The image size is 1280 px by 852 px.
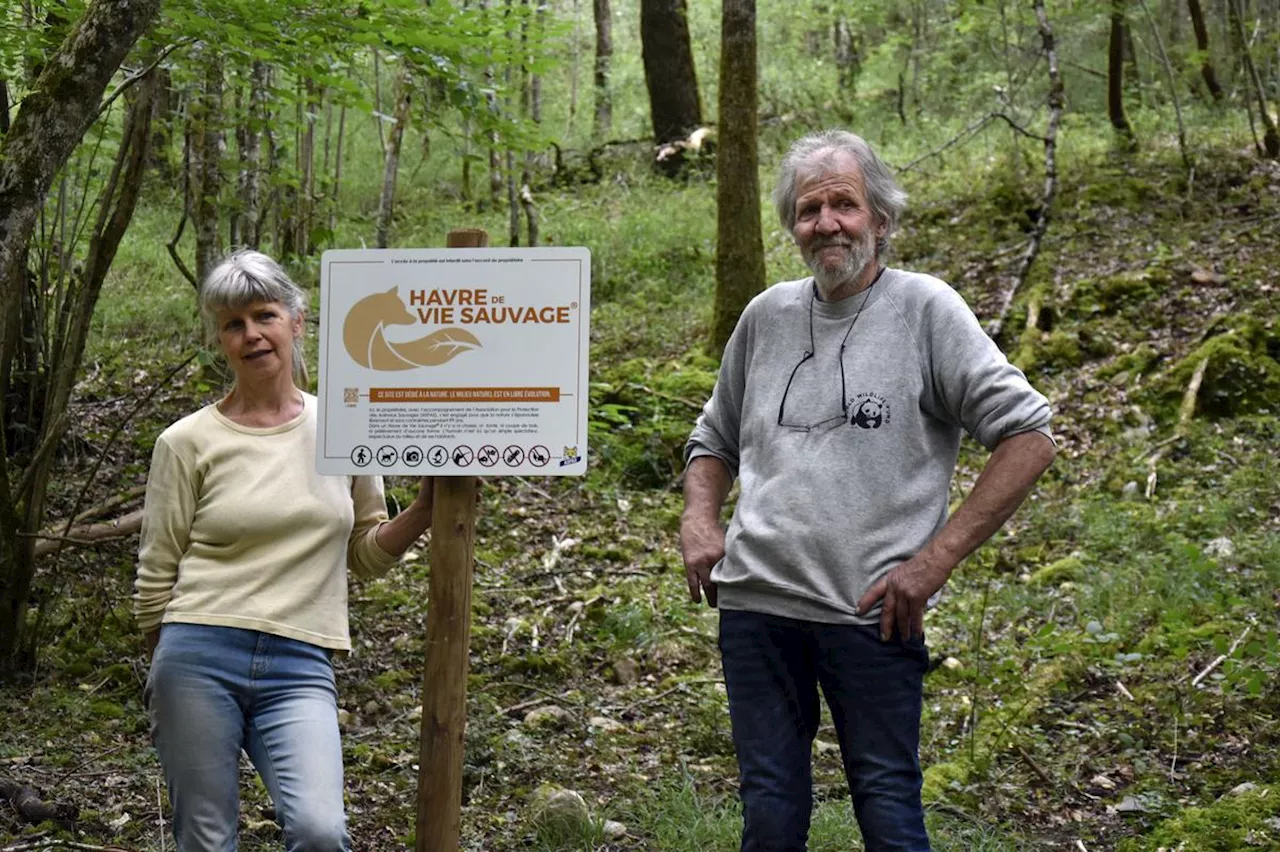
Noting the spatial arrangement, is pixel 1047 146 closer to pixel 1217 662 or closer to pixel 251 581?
pixel 1217 662

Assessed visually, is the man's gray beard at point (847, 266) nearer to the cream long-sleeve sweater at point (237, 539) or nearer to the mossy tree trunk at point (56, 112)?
the cream long-sleeve sweater at point (237, 539)

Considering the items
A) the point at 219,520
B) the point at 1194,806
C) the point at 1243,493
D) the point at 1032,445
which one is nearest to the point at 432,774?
the point at 219,520

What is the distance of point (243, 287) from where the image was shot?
295 cm

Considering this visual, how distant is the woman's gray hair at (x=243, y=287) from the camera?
295 cm

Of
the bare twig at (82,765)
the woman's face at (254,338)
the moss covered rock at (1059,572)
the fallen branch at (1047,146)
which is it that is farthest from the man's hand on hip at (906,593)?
the fallen branch at (1047,146)

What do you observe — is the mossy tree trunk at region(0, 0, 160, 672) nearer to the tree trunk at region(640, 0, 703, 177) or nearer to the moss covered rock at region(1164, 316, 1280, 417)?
the moss covered rock at region(1164, 316, 1280, 417)

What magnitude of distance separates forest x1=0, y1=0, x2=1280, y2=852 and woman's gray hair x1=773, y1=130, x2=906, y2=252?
0.55 meters

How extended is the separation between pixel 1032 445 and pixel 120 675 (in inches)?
173

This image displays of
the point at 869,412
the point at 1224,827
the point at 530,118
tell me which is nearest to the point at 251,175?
the point at 530,118

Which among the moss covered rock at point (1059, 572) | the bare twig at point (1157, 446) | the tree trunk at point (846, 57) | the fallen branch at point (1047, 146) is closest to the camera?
the moss covered rock at point (1059, 572)

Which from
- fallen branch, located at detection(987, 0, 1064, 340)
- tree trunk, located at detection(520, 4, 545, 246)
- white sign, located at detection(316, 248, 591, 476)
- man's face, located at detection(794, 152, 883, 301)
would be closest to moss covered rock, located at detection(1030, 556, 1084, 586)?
fallen branch, located at detection(987, 0, 1064, 340)

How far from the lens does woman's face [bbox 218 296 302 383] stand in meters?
2.96

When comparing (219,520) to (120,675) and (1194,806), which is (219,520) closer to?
(120,675)

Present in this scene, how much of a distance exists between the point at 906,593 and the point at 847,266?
80 cm
